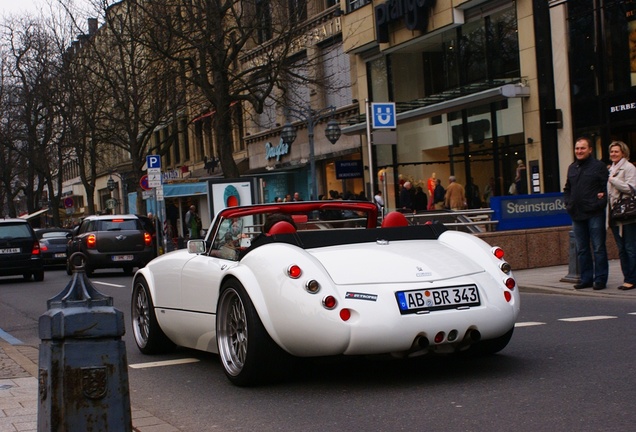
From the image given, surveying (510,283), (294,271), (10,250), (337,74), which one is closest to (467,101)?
(337,74)

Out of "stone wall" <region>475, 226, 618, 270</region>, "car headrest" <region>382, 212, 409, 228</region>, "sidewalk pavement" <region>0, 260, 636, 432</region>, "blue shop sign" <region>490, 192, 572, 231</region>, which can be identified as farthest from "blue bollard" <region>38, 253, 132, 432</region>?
"blue shop sign" <region>490, 192, 572, 231</region>

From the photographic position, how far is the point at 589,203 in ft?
40.5

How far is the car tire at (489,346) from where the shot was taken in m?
7.28

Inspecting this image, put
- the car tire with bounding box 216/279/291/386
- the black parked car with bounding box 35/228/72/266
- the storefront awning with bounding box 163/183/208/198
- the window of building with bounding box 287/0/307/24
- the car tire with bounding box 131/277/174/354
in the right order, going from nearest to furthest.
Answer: the car tire with bounding box 216/279/291/386, the car tire with bounding box 131/277/174/354, the black parked car with bounding box 35/228/72/266, the window of building with bounding box 287/0/307/24, the storefront awning with bounding box 163/183/208/198

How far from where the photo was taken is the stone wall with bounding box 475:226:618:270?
17469 mm

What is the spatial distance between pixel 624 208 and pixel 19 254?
56.2 ft

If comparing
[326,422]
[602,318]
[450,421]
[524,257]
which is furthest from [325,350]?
[524,257]

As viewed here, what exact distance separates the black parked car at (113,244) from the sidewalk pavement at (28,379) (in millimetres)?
13022

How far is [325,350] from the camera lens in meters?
6.49

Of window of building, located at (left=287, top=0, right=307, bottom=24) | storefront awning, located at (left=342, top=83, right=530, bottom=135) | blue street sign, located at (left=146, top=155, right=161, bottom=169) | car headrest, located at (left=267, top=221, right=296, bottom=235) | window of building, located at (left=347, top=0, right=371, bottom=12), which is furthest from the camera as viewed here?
window of building, located at (left=347, top=0, right=371, bottom=12)

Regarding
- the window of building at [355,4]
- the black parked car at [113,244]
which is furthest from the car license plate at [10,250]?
the window of building at [355,4]

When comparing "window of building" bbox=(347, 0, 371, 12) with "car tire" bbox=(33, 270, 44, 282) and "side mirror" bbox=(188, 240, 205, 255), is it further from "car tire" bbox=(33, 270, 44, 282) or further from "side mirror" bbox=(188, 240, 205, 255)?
"side mirror" bbox=(188, 240, 205, 255)

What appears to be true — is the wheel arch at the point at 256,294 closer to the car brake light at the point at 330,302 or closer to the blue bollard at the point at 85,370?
the car brake light at the point at 330,302

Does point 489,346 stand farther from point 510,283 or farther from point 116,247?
point 116,247
